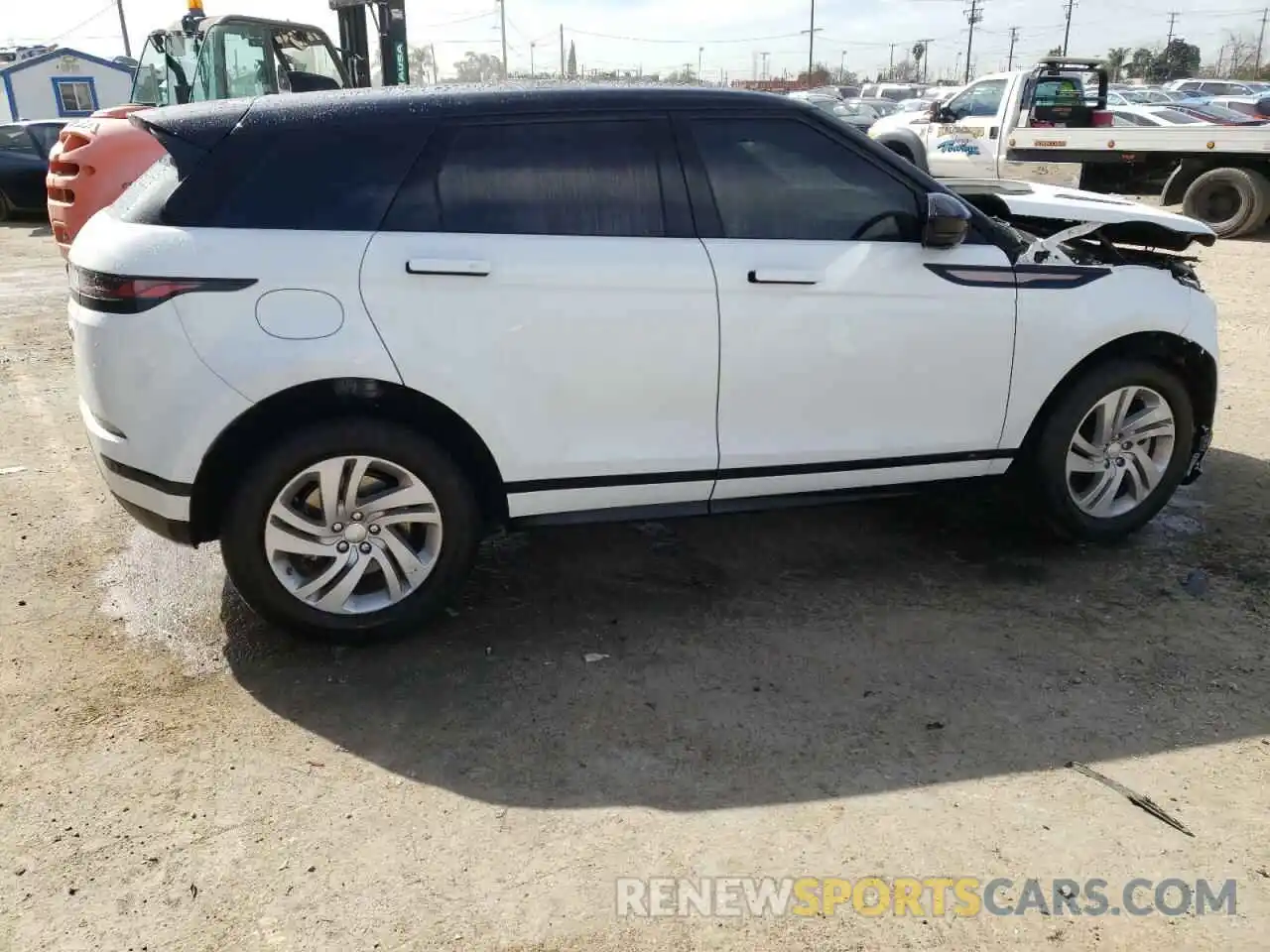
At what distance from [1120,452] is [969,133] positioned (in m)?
11.7

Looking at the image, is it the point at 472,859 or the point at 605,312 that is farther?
the point at 605,312

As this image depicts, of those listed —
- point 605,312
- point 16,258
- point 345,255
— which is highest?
point 345,255

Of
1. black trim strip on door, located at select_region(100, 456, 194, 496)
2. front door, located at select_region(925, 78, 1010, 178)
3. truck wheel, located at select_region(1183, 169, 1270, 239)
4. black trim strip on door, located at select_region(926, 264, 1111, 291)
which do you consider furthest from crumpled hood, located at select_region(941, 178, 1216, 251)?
front door, located at select_region(925, 78, 1010, 178)

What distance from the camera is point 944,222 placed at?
11.9ft

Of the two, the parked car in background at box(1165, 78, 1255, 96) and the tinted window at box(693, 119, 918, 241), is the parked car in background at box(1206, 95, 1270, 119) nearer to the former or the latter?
the parked car in background at box(1165, 78, 1255, 96)

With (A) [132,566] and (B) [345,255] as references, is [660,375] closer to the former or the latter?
(B) [345,255]

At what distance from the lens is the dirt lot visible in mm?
2447

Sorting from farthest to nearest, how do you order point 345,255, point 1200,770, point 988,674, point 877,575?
1. point 877,575
2. point 988,674
3. point 345,255
4. point 1200,770

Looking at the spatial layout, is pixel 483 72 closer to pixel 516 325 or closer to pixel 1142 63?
pixel 516 325

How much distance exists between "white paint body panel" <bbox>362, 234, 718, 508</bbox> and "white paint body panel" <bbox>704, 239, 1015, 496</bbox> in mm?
118

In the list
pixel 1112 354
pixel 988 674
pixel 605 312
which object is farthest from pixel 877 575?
pixel 605 312

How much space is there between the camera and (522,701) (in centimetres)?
327

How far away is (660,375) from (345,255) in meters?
1.10

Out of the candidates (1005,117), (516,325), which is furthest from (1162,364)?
(1005,117)
